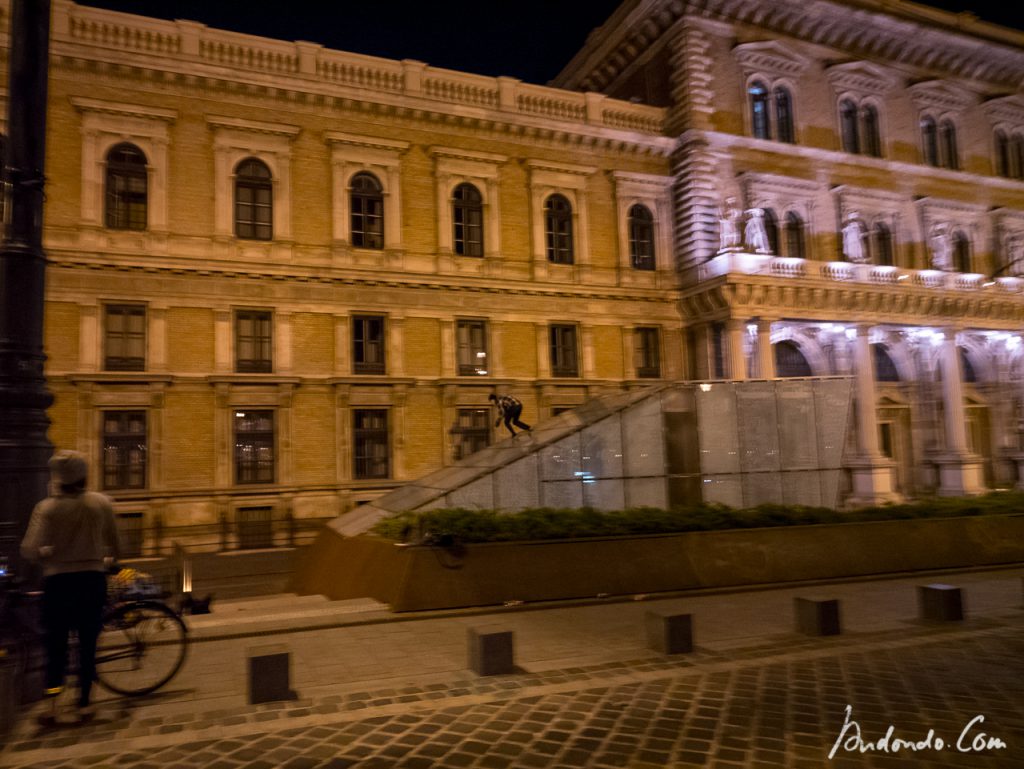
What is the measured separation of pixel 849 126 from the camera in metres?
32.5

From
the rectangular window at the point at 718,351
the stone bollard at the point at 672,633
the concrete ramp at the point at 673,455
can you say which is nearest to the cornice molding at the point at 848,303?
the rectangular window at the point at 718,351

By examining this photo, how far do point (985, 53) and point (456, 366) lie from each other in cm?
2904

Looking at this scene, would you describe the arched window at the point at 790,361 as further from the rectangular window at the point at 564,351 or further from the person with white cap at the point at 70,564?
the person with white cap at the point at 70,564

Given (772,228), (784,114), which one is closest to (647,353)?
(772,228)

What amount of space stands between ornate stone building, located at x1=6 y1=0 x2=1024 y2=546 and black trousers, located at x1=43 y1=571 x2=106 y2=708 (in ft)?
51.7

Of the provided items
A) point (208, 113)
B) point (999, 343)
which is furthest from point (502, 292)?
point (999, 343)

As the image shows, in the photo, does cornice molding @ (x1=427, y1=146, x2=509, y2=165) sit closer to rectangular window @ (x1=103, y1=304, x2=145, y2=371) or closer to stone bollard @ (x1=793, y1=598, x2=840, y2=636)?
rectangular window @ (x1=103, y1=304, x2=145, y2=371)

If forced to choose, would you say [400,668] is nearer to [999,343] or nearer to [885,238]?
[885,238]

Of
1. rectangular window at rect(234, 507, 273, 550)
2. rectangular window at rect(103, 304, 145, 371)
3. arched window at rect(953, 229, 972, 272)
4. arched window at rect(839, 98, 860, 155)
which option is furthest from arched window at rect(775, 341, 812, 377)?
rectangular window at rect(103, 304, 145, 371)

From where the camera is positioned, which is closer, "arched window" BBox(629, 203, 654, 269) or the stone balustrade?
the stone balustrade

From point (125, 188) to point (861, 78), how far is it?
2914 cm

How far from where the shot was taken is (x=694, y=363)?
28.8 m

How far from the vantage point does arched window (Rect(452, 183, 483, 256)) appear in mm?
26531

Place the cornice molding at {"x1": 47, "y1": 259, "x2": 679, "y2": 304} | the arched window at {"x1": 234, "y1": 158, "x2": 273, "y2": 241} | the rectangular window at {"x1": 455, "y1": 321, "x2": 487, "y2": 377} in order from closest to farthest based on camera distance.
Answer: the cornice molding at {"x1": 47, "y1": 259, "x2": 679, "y2": 304}
the arched window at {"x1": 234, "y1": 158, "x2": 273, "y2": 241}
the rectangular window at {"x1": 455, "y1": 321, "x2": 487, "y2": 377}
